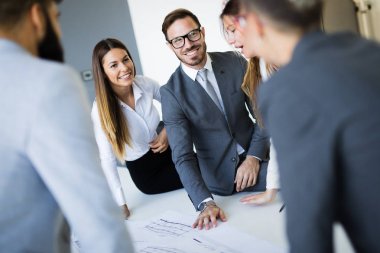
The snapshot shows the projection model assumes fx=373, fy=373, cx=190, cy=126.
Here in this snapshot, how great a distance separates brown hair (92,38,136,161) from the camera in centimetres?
167

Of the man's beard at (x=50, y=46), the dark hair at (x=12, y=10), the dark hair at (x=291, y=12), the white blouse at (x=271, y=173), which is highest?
the dark hair at (x=12, y=10)

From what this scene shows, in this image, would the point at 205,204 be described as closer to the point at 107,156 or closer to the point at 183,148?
the point at 183,148

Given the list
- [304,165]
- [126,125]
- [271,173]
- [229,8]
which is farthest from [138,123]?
[304,165]

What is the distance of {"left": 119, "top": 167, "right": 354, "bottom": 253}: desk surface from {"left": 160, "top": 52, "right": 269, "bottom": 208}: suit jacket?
14cm

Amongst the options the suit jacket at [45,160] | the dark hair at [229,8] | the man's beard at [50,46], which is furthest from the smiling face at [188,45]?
the suit jacket at [45,160]

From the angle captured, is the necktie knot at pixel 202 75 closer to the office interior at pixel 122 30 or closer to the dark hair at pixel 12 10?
the dark hair at pixel 12 10

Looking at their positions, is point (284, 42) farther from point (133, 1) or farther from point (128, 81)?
point (133, 1)

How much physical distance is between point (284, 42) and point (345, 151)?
0.65ft

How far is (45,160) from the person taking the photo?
0.56 meters

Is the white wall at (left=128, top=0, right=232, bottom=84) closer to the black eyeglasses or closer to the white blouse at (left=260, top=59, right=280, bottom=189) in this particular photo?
the black eyeglasses

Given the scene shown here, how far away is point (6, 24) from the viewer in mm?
608

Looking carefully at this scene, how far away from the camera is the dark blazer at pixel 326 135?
503 millimetres

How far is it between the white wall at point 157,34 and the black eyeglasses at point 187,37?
1.02m

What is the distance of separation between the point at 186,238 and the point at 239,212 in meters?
0.21
